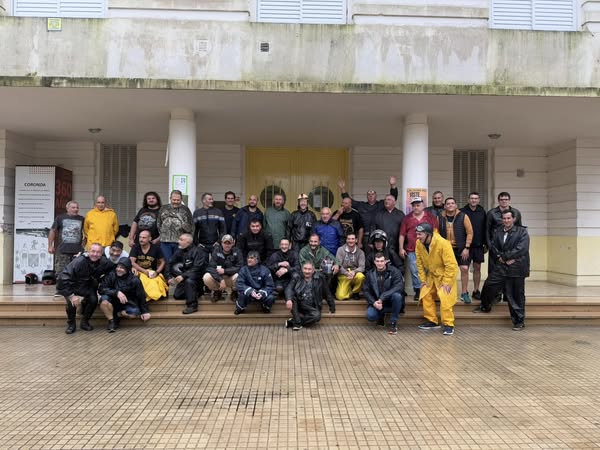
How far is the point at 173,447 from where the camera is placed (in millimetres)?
3287

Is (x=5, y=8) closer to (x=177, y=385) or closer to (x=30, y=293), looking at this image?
(x=30, y=293)

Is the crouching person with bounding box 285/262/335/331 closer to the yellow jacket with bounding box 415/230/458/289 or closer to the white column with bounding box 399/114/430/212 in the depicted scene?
the yellow jacket with bounding box 415/230/458/289

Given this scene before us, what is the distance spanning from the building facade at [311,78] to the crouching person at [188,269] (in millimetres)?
1235

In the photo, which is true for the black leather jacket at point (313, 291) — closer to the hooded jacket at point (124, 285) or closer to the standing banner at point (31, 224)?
the hooded jacket at point (124, 285)

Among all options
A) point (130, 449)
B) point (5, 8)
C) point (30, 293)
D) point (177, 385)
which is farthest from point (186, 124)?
point (130, 449)

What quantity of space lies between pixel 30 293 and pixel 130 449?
591 cm

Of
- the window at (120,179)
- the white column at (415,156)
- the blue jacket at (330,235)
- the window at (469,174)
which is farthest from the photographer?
the window at (469,174)

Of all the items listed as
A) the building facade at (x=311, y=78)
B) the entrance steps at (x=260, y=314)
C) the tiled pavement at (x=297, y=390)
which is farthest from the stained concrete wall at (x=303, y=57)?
the tiled pavement at (x=297, y=390)

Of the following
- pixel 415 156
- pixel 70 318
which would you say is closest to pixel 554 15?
pixel 415 156

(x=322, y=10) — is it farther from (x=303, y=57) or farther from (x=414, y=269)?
(x=414, y=269)

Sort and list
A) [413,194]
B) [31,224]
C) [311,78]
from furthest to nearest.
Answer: [31,224] → [413,194] → [311,78]

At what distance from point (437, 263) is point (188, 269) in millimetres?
3621

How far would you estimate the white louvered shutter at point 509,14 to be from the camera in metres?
8.35

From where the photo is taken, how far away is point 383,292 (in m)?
6.74
